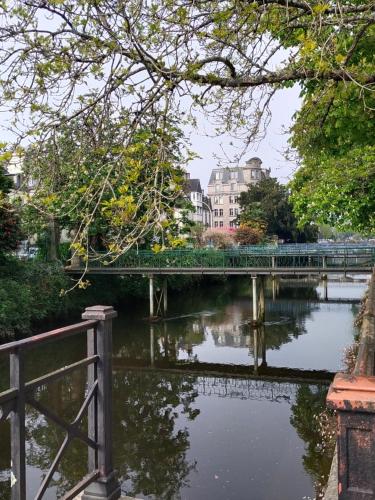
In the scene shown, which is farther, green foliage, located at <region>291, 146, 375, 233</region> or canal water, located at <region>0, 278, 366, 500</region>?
green foliage, located at <region>291, 146, 375, 233</region>

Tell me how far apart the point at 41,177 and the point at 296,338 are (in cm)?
1558

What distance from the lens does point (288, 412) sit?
10453mm

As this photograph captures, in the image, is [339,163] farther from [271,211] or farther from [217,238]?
[271,211]

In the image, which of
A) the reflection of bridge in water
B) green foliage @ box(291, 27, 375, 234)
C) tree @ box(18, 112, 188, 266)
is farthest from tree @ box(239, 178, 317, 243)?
tree @ box(18, 112, 188, 266)

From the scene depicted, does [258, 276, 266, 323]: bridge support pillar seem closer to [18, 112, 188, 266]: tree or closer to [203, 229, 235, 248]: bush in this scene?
[203, 229, 235, 248]: bush

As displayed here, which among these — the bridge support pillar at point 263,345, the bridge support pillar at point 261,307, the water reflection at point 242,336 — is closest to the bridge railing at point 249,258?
the bridge support pillar at point 261,307

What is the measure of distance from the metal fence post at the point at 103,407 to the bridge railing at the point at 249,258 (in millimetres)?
19069

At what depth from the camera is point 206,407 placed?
10898mm

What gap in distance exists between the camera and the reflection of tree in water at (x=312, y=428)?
7.48 meters

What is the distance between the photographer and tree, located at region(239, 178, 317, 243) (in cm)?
4622

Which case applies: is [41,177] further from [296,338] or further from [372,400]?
[296,338]

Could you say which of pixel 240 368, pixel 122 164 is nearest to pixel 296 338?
pixel 240 368

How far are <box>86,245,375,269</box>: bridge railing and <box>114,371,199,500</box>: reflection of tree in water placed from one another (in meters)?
10.5

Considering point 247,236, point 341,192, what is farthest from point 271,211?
point 341,192
